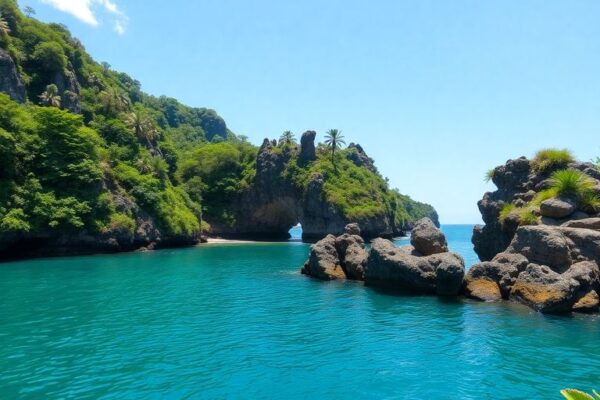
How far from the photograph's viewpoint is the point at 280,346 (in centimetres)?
1772

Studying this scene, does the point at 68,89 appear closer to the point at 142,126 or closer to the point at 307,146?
the point at 142,126

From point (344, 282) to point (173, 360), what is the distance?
71.5ft

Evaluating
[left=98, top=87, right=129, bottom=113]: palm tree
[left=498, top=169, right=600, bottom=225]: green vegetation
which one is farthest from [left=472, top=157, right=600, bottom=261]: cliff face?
[left=98, top=87, right=129, bottom=113]: palm tree

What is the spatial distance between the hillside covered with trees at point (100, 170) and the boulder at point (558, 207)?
179 ft

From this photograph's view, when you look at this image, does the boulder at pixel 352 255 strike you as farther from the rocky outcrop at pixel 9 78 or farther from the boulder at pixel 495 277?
the rocky outcrop at pixel 9 78

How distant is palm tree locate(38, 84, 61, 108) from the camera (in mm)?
67688

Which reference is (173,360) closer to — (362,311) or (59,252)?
(362,311)

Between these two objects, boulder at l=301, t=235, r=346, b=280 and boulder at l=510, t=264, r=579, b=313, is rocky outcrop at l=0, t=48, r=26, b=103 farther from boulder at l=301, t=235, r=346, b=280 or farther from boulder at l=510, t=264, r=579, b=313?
boulder at l=510, t=264, r=579, b=313

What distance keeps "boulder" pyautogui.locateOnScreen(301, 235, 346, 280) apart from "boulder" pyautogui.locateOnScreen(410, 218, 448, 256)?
26.0ft

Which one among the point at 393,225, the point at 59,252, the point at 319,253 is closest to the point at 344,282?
the point at 319,253

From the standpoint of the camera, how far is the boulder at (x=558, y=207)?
1105 inches

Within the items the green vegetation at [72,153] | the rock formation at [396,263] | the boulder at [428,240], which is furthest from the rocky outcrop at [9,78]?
the boulder at [428,240]

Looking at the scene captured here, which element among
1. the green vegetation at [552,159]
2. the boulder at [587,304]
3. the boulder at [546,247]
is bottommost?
the boulder at [587,304]

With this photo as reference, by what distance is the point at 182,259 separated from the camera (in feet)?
178
